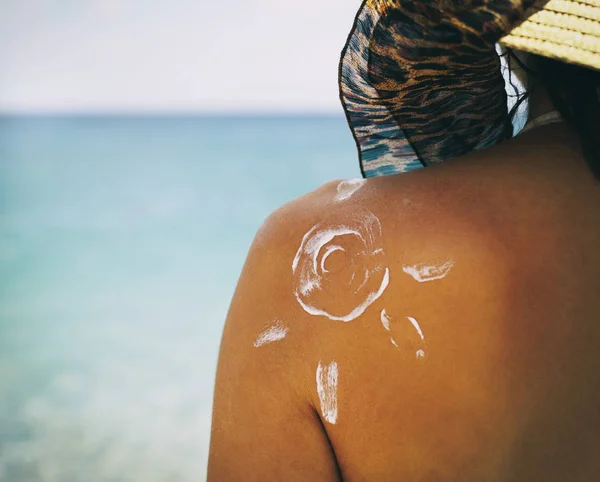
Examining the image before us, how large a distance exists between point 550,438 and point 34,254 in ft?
19.9

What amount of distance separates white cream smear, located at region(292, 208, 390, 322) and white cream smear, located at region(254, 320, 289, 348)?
3 centimetres

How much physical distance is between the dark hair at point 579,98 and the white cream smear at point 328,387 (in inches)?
12.3

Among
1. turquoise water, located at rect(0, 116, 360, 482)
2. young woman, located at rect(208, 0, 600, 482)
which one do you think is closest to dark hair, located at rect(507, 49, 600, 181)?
young woman, located at rect(208, 0, 600, 482)

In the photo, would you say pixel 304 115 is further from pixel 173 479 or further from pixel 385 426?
pixel 385 426

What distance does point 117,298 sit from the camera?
204 inches

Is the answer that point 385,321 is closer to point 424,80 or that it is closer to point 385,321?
point 385,321

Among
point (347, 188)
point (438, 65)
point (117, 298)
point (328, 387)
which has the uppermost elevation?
point (438, 65)

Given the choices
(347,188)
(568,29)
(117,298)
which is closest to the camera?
(568,29)

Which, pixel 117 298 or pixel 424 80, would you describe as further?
pixel 117 298

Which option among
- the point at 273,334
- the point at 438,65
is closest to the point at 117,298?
the point at 273,334

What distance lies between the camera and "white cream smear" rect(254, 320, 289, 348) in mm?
593

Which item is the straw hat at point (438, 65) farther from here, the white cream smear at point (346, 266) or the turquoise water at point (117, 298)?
the turquoise water at point (117, 298)

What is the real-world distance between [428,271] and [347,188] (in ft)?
0.42

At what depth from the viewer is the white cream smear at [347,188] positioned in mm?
623
